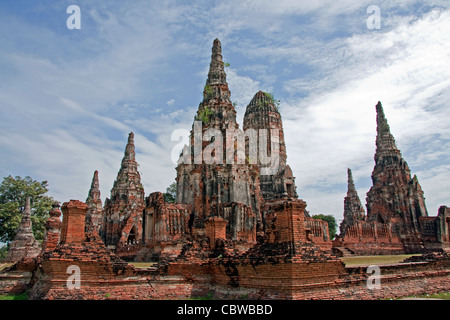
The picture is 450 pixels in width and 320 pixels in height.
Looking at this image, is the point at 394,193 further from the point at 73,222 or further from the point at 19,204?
the point at 19,204

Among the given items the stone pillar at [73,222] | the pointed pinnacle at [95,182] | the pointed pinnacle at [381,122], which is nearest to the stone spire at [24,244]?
the stone pillar at [73,222]

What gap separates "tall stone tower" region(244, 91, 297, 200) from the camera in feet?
154

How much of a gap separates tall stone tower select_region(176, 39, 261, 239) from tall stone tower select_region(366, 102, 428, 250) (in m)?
18.7

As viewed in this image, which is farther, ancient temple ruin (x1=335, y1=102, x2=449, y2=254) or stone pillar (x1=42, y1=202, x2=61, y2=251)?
ancient temple ruin (x1=335, y1=102, x2=449, y2=254)

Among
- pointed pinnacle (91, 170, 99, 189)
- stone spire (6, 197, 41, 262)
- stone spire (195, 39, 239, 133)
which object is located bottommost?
stone spire (6, 197, 41, 262)

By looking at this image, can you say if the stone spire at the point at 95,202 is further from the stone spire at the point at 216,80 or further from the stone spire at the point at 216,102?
the stone spire at the point at 216,80

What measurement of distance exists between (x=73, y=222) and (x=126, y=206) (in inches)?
1047

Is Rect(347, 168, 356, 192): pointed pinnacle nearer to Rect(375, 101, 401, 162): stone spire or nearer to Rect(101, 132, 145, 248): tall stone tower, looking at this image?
Rect(375, 101, 401, 162): stone spire

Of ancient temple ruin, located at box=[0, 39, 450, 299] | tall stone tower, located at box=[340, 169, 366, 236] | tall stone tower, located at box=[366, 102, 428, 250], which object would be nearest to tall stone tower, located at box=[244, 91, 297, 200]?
ancient temple ruin, located at box=[0, 39, 450, 299]

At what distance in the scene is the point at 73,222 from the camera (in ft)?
41.0

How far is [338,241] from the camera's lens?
34.9 metres

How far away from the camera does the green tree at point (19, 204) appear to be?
3769 cm
